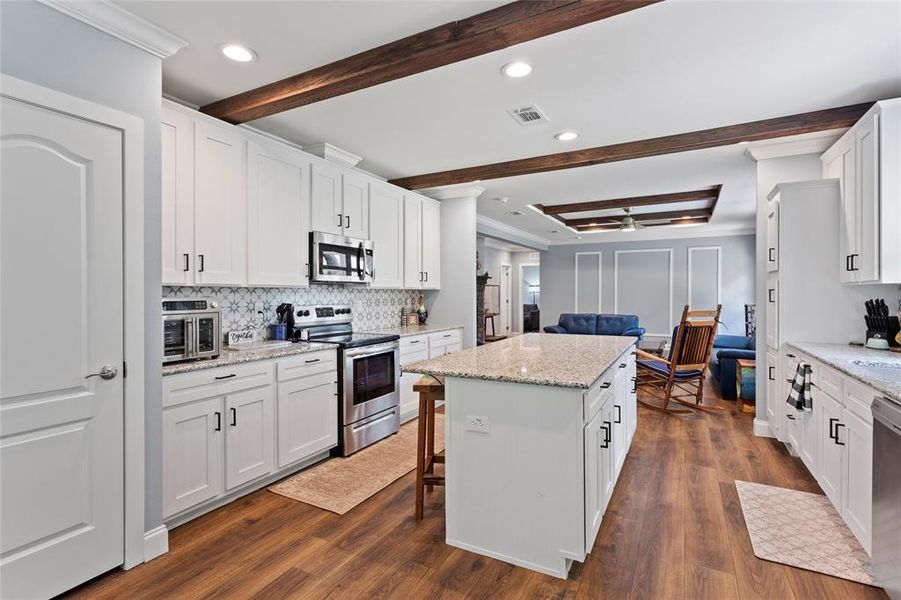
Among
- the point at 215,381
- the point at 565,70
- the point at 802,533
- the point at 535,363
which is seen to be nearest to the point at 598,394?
the point at 535,363

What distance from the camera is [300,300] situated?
3936 mm

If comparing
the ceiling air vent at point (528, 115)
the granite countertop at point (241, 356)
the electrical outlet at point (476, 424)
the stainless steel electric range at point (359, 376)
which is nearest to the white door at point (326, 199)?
the stainless steel electric range at point (359, 376)

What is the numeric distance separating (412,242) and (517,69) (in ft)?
8.73

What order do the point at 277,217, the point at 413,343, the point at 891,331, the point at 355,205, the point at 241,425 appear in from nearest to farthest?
the point at 241,425
the point at 891,331
the point at 277,217
the point at 355,205
the point at 413,343

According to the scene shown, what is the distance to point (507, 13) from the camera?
1992 millimetres

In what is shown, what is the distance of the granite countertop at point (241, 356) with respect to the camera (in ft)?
7.92

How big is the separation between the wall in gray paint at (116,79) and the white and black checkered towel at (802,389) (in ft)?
12.7

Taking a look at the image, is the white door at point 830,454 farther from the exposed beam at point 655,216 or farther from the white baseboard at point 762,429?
the exposed beam at point 655,216

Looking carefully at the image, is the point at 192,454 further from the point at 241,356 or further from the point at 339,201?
the point at 339,201

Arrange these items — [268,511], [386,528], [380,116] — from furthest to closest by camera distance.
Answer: [380,116] < [268,511] < [386,528]

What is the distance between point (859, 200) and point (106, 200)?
4441mm

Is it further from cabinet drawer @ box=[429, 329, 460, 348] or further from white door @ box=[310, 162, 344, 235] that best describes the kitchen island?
cabinet drawer @ box=[429, 329, 460, 348]

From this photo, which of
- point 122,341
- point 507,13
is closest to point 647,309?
point 507,13

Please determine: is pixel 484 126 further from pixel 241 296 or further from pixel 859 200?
pixel 859 200
